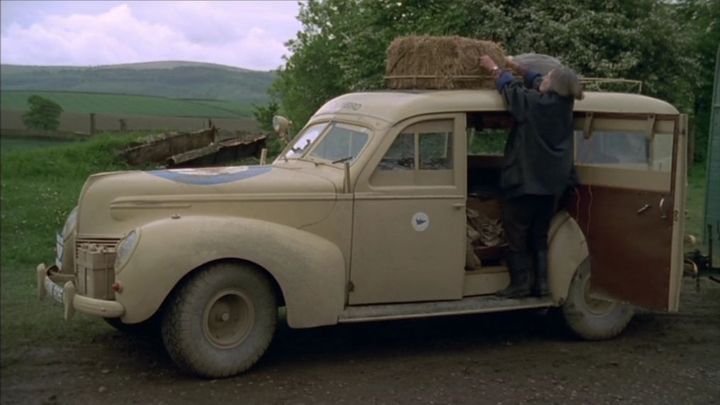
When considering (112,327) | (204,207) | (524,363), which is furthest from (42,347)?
(524,363)

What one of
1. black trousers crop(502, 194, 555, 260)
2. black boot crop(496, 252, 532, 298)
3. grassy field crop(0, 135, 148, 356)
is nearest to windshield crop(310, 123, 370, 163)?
black trousers crop(502, 194, 555, 260)

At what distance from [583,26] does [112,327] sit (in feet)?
36.6

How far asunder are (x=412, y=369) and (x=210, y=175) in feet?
6.47

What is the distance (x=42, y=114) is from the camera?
57.2 feet

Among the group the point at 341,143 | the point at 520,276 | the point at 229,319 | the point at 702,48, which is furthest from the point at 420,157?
the point at 702,48

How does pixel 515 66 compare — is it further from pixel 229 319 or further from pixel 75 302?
pixel 75 302

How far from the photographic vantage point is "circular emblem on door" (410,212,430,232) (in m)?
6.87

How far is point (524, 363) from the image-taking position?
22.6 feet

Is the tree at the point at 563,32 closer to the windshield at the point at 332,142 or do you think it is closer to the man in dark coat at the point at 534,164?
the windshield at the point at 332,142

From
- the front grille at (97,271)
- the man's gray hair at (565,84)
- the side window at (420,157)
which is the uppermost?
the man's gray hair at (565,84)

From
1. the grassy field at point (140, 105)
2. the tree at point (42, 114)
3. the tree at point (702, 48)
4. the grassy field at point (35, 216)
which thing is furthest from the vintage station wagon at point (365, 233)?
the grassy field at point (140, 105)

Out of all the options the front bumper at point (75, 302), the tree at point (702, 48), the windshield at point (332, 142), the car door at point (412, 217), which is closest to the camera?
the front bumper at point (75, 302)

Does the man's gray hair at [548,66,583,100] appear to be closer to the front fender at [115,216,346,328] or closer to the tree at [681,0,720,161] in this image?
the front fender at [115,216,346,328]

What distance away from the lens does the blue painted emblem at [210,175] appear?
21.8 ft
